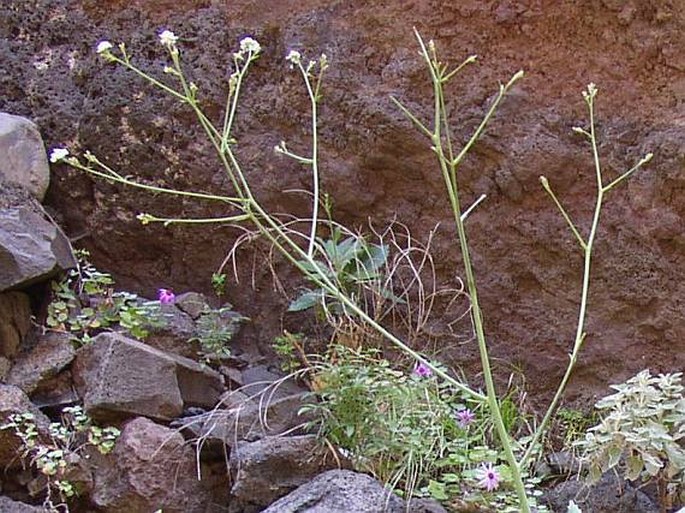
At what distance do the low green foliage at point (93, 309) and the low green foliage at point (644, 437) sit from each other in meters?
1.04

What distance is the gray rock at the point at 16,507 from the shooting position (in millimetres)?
1884

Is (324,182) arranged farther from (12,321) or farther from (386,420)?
(12,321)

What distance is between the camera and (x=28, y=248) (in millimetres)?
2234

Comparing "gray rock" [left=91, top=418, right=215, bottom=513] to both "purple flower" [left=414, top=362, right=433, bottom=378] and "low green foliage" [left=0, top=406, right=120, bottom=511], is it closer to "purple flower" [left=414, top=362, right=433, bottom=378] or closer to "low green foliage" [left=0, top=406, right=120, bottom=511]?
"low green foliage" [left=0, top=406, right=120, bottom=511]

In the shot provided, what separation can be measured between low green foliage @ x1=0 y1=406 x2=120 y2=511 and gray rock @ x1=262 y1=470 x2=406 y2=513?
452 mm

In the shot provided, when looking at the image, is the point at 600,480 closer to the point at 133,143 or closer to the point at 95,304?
the point at 95,304

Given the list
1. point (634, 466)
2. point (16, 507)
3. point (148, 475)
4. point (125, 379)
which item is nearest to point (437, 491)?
point (634, 466)

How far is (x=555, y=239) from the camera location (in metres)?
2.36

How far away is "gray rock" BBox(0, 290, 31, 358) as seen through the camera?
220cm

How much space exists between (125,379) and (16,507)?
0.33m

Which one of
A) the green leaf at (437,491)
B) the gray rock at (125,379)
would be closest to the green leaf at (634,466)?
the green leaf at (437,491)

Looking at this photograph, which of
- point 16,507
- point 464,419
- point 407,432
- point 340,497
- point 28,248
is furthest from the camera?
point 28,248

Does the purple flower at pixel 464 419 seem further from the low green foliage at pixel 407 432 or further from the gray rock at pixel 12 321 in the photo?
the gray rock at pixel 12 321

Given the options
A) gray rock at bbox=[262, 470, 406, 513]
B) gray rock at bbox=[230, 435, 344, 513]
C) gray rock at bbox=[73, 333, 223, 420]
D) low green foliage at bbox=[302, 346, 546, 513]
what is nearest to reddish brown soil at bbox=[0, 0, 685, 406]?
low green foliage at bbox=[302, 346, 546, 513]
